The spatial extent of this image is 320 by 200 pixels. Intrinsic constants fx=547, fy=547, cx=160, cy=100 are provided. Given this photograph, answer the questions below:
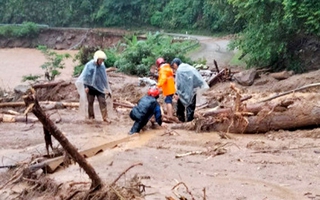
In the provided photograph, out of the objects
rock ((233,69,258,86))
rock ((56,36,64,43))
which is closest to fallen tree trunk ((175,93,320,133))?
rock ((233,69,258,86))

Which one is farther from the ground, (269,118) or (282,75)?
(269,118)

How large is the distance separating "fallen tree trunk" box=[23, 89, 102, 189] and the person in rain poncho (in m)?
6.28

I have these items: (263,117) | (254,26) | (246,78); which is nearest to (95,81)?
(263,117)

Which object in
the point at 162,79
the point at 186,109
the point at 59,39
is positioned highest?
the point at 162,79

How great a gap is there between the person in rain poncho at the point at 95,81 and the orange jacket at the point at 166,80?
1.27 m

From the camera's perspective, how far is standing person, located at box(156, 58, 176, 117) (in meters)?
12.6

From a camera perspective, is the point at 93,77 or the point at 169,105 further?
the point at 169,105

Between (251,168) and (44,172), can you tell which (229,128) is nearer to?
(251,168)

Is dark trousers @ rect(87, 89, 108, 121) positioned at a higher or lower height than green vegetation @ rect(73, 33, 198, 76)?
higher

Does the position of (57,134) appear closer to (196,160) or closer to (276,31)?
(196,160)

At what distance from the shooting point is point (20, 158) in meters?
9.43

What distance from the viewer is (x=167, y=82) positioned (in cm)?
1262

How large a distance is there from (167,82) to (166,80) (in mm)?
69

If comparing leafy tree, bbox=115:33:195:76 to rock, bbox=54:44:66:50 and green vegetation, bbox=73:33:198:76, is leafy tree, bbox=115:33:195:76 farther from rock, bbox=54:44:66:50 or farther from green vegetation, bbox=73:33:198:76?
rock, bbox=54:44:66:50
